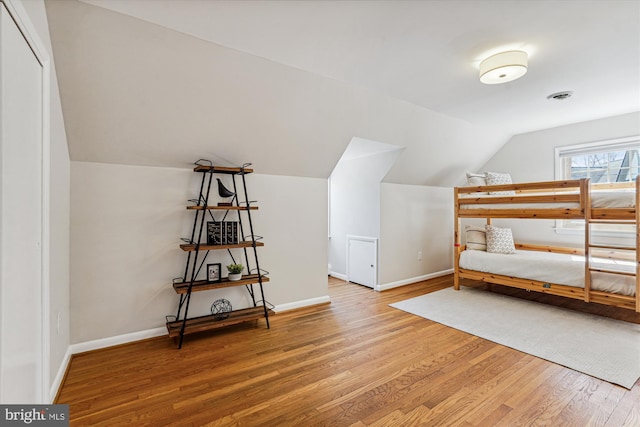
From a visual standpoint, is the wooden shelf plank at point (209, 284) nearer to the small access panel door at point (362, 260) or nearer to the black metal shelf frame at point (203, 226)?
the black metal shelf frame at point (203, 226)

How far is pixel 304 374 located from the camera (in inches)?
82.4

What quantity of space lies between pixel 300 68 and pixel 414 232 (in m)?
3.13

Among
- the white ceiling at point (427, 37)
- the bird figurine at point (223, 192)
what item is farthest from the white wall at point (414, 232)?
the bird figurine at point (223, 192)

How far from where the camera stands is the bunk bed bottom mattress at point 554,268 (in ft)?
9.66

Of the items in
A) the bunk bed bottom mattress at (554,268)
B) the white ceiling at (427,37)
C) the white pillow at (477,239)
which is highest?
the white ceiling at (427,37)

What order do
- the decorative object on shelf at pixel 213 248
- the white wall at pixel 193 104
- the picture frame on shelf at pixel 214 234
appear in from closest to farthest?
the white wall at pixel 193 104 → the decorative object on shelf at pixel 213 248 → the picture frame on shelf at pixel 214 234

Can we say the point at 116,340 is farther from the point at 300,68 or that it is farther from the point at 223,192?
the point at 300,68

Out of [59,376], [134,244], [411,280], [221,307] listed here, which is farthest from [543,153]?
[59,376]

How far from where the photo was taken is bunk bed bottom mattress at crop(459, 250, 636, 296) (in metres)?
2.94

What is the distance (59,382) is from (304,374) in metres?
1.60

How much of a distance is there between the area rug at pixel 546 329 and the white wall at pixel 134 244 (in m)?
2.00

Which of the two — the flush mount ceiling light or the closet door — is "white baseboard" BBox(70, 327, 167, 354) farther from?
the flush mount ceiling light

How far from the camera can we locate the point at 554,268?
332 cm

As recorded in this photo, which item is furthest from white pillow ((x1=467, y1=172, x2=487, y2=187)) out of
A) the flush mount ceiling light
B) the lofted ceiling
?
the flush mount ceiling light
